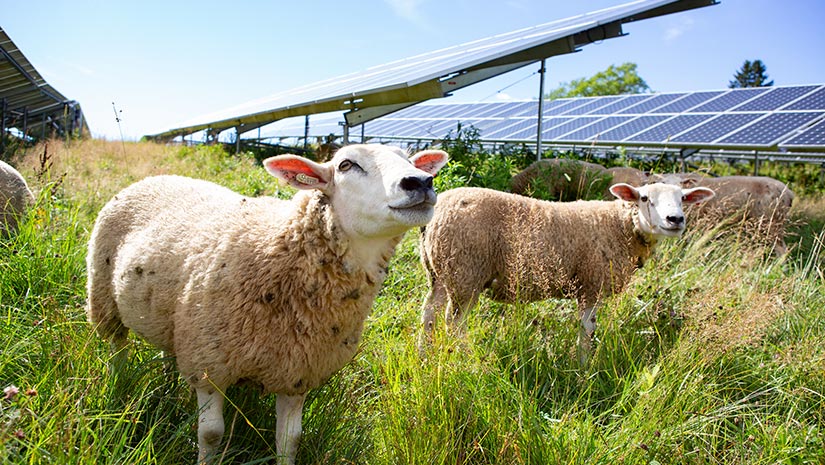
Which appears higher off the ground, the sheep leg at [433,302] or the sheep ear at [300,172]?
the sheep ear at [300,172]

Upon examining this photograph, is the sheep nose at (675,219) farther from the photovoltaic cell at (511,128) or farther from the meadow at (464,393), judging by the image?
the photovoltaic cell at (511,128)

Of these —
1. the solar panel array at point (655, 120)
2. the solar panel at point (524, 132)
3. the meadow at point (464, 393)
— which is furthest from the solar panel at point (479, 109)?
the meadow at point (464, 393)

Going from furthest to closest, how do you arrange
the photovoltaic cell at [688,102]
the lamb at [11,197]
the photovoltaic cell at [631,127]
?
1. the photovoltaic cell at [688,102]
2. the photovoltaic cell at [631,127]
3. the lamb at [11,197]

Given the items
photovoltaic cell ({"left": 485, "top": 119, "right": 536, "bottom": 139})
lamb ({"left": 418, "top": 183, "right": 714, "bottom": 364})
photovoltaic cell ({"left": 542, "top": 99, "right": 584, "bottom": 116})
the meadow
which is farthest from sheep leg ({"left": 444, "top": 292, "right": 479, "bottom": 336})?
photovoltaic cell ({"left": 542, "top": 99, "right": 584, "bottom": 116})

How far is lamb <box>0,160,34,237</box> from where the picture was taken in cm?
367

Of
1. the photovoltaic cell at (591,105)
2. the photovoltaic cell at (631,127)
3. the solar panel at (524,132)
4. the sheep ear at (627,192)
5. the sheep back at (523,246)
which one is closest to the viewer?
the sheep back at (523,246)

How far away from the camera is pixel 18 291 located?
295cm

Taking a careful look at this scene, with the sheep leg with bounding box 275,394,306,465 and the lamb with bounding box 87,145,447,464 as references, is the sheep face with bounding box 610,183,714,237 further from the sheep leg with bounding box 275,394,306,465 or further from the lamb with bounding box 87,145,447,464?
the sheep leg with bounding box 275,394,306,465

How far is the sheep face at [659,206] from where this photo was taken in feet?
12.8

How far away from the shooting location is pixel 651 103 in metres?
16.5

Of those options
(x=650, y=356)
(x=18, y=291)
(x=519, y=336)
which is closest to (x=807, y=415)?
(x=650, y=356)

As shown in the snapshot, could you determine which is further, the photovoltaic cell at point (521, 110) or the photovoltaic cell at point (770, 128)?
the photovoltaic cell at point (521, 110)

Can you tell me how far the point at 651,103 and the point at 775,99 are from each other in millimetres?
3813

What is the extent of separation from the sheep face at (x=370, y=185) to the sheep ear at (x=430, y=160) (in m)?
0.27
